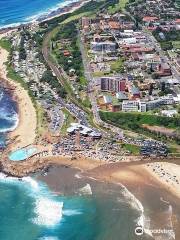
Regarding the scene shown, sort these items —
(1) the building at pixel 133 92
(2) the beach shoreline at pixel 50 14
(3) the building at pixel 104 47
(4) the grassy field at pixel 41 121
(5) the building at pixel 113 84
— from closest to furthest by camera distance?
(4) the grassy field at pixel 41 121 < (1) the building at pixel 133 92 < (5) the building at pixel 113 84 < (3) the building at pixel 104 47 < (2) the beach shoreline at pixel 50 14

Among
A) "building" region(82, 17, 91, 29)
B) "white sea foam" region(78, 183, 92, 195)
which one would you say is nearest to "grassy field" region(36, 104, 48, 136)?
"white sea foam" region(78, 183, 92, 195)

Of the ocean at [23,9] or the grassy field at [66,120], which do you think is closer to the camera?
the grassy field at [66,120]

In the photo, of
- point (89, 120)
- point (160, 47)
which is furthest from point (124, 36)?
point (89, 120)

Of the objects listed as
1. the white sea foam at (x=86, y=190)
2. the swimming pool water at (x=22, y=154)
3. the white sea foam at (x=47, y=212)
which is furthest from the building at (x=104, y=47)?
the white sea foam at (x=47, y=212)

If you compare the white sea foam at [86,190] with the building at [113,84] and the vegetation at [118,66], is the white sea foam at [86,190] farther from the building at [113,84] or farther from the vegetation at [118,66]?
the vegetation at [118,66]

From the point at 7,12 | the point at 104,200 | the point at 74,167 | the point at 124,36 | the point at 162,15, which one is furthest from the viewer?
the point at 7,12

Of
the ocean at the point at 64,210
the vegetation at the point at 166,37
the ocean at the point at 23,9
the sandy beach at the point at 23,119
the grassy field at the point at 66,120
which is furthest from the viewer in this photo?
the ocean at the point at 23,9

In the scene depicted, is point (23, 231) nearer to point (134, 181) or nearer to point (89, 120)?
point (134, 181)
